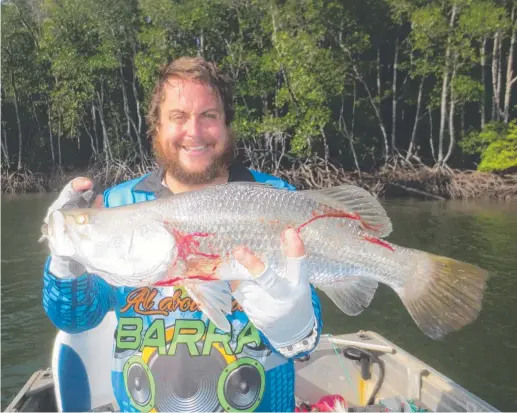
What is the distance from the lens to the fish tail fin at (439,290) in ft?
9.03

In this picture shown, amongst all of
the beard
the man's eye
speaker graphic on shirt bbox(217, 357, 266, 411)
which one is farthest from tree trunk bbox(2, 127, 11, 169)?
speaker graphic on shirt bbox(217, 357, 266, 411)

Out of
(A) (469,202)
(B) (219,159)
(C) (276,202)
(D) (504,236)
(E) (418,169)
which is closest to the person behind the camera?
(C) (276,202)

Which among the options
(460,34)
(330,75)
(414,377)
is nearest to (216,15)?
(330,75)

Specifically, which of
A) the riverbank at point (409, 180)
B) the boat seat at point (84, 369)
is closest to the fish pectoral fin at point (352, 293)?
the boat seat at point (84, 369)

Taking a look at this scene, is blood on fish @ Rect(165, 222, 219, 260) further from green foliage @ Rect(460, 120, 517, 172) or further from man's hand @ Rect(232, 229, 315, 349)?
green foliage @ Rect(460, 120, 517, 172)

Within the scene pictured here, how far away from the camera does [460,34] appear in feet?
81.4

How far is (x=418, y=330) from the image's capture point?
8.88m

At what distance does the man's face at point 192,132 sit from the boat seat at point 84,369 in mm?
1566

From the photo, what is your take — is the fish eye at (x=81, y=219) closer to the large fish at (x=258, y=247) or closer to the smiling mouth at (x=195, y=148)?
the large fish at (x=258, y=247)

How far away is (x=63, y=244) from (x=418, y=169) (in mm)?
26189

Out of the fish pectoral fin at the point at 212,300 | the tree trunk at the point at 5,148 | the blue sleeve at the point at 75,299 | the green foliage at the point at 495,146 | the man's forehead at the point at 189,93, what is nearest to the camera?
the fish pectoral fin at the point at 212,300

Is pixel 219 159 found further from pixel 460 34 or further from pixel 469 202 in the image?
pixel 460 34

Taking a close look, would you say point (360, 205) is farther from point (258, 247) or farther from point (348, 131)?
point (348, 131)

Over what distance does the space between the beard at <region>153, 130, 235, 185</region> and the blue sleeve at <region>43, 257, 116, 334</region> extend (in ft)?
2.42
